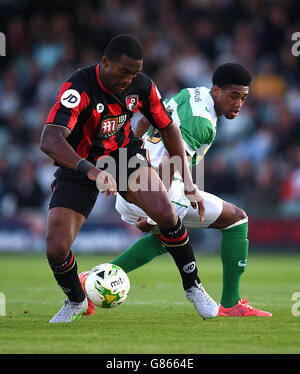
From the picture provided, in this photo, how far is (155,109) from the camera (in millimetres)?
6465

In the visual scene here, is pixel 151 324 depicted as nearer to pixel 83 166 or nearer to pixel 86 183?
pixel 86 183

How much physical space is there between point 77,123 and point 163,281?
4791 mm

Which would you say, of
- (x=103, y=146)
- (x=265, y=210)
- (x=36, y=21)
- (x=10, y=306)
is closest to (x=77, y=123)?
(x=103, y=146)

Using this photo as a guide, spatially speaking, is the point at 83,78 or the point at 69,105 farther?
the point at 83,78

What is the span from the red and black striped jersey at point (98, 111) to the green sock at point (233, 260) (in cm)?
122

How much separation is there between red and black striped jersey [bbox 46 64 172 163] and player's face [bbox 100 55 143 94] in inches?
3.5

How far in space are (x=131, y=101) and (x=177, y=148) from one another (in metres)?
0.57

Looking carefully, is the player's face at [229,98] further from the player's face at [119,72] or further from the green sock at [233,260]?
the player's face at [119,72]

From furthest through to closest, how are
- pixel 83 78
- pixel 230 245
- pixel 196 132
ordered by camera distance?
pixel 230 245
pixel 196 132
pixel 83 78

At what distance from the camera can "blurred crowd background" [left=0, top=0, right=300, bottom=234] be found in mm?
15734

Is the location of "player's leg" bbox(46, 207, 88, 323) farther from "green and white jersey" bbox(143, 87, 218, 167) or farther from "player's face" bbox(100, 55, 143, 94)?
"green and white jersey" bbox(143, 87, 218, 167)

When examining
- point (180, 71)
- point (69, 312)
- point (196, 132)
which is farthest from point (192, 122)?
point (180, 71)

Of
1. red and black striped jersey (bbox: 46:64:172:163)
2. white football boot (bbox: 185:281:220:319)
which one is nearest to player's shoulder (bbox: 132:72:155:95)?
red and black striped jersey (bbox: 46:64:172:163)

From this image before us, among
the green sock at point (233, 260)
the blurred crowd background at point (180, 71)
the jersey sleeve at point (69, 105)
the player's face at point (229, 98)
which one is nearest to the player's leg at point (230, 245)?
the green sock at point (233, 260)
